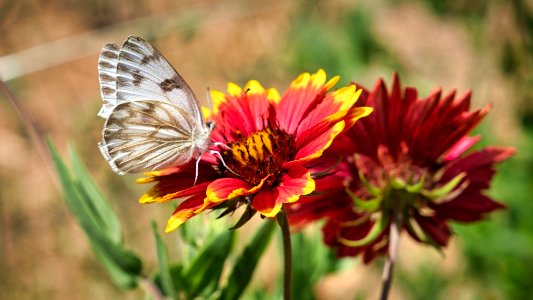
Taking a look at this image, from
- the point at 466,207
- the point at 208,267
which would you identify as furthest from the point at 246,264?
the point at 466,207

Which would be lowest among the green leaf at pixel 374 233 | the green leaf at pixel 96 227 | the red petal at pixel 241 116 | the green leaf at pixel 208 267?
the green leaf at pixel 374 233

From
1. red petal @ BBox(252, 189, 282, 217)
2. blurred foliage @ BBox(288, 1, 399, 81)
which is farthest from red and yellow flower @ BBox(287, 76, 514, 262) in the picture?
blurred foliage @ BBox(288, 1, 399, 81)

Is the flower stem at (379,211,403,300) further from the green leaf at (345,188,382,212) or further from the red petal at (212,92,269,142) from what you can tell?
the red petal at (212,92,269,142)

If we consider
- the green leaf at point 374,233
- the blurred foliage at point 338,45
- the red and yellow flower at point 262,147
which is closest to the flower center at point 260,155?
the red and yellow flower at point 262,147

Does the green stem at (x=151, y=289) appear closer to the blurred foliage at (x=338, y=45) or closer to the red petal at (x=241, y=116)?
the red petal at (x=241, y=116)

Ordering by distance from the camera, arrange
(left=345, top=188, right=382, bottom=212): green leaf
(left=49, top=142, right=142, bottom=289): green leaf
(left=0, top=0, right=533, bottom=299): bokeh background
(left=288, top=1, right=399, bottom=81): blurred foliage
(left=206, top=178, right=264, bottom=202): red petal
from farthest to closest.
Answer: (left=288, top=1, right=399, bottom=81): blurred foliage < (left=0, top=0, right=533, bottom=299): bokeh background < (left=49, top=142, right=142, bottom=289): green leaf < (left=345, top=188, right=382, bottom=212): green leaf < (left=206, top=178, right=264, bottom=202): red petal

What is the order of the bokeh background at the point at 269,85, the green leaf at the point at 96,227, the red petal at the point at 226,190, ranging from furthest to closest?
1. the bokeh background at the point at 269,85
2. the green leaf at the point at 96,227
3. the red petal at the point at 226,190

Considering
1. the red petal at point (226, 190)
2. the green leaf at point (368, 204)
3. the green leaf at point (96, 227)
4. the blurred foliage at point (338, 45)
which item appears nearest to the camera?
the red petal at point (226, 190)

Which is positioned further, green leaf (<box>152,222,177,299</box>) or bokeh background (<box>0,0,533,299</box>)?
bokeh background (<box>0,0,533,299</box>)
